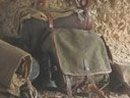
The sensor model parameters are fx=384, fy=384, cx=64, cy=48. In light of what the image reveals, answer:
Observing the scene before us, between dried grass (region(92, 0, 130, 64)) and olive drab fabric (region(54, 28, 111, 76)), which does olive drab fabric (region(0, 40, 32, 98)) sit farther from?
dried grass (region(92, 0, 130, 64))

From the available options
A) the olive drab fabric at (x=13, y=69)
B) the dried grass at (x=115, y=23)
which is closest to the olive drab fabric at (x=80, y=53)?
the olive drab fabric at (x=13, y=69)

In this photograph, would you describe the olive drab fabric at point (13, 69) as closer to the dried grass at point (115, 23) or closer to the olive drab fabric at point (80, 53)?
the olive drab fabric at point (80, 53)

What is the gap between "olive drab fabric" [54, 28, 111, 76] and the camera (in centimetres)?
164

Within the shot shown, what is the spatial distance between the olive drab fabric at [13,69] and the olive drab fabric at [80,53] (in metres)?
0.17

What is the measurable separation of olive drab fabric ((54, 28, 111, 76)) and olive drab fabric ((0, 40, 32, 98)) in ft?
0.55

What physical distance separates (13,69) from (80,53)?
34 centimetres

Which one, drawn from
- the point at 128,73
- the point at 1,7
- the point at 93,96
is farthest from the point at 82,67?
the point at 1,7

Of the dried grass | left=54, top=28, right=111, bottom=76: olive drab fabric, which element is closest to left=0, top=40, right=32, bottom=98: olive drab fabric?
left=54, top=28, right=111, bottom=76: olive drab fabric

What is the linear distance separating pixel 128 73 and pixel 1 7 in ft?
2.41

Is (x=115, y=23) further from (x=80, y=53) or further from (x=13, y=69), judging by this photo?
(x=13, y=69)

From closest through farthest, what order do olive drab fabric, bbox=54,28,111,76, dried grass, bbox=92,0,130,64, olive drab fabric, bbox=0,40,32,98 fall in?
1. olive drab fabric, bbox=0,40,32,98
2. olive drab fabric, bbox=54,28,111,76
3. dried grass, bbox=92,0,130,64

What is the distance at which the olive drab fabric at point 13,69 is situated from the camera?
4.85ft

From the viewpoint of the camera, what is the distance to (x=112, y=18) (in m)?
2.34

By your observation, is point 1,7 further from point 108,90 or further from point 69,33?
point 108,90
